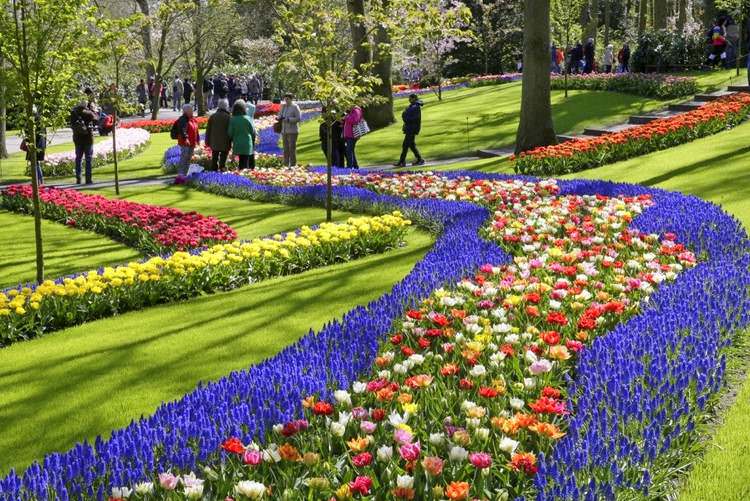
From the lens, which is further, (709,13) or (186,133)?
(709,13)

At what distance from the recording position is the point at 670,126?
14.7 metres

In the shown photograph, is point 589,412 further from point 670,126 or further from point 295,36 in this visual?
point 670,126

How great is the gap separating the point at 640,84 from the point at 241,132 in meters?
13.4

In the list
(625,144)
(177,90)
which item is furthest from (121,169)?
(177,90)

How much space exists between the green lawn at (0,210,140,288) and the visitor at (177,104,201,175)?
4.33 m

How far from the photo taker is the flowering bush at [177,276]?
6887 millimetres

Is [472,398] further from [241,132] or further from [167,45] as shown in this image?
[167,45]

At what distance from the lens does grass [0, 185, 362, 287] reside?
977 cm

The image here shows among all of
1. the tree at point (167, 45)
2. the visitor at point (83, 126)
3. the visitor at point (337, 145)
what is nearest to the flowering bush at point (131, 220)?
the visitor at point (83, 126)

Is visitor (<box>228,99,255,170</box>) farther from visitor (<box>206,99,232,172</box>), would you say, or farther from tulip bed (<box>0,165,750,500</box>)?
tulip bed (<box>0,165,750,500</box>)

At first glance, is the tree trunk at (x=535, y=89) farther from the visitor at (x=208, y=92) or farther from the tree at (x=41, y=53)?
the visitor at (x=208, y=92)

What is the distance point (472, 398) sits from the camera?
3.91 meters

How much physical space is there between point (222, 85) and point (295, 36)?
32331 millimetres

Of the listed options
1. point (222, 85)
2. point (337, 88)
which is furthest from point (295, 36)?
point (222, 85)
